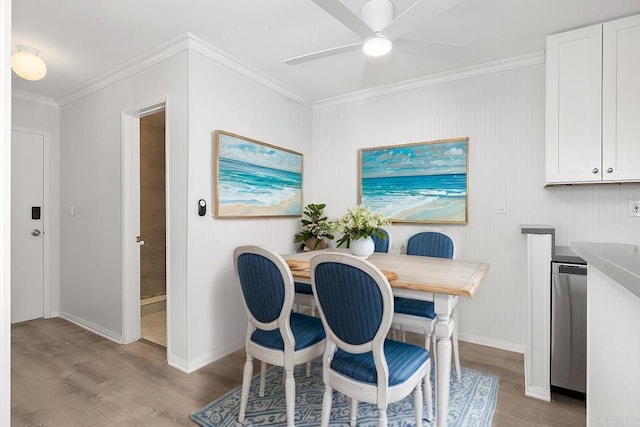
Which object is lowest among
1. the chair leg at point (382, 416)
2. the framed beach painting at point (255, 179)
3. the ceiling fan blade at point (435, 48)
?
the chair leg at point (382, 416)

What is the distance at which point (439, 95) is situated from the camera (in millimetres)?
3090

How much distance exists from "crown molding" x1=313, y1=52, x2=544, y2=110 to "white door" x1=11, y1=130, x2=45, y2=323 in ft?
10.4

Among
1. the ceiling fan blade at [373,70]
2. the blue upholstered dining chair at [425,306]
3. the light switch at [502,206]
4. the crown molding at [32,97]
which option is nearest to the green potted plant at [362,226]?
the blue upholstered dining chair at [425,306]

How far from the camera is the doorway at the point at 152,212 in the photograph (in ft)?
13.5

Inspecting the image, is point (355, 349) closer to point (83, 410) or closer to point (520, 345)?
point (83, 410)

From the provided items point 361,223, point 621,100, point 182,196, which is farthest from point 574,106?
point 182,196

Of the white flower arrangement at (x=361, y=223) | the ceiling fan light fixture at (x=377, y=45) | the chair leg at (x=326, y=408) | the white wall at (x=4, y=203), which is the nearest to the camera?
the white wall at (x=4, y=203)

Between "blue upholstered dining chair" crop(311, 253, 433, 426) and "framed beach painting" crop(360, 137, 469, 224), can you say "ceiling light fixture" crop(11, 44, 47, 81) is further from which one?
"framed beach painting" crop(360, 137, 469, 224)

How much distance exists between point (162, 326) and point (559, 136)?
3.92 m

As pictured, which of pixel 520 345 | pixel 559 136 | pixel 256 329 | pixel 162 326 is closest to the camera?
pixel 256 329

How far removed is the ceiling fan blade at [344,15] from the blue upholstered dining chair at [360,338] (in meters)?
1.21

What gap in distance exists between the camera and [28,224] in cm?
351

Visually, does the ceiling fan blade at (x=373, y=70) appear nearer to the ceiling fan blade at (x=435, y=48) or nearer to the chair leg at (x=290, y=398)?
the ceiling fan blade at (x=435, y=48)

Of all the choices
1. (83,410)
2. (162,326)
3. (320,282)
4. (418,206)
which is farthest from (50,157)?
(418,206)
